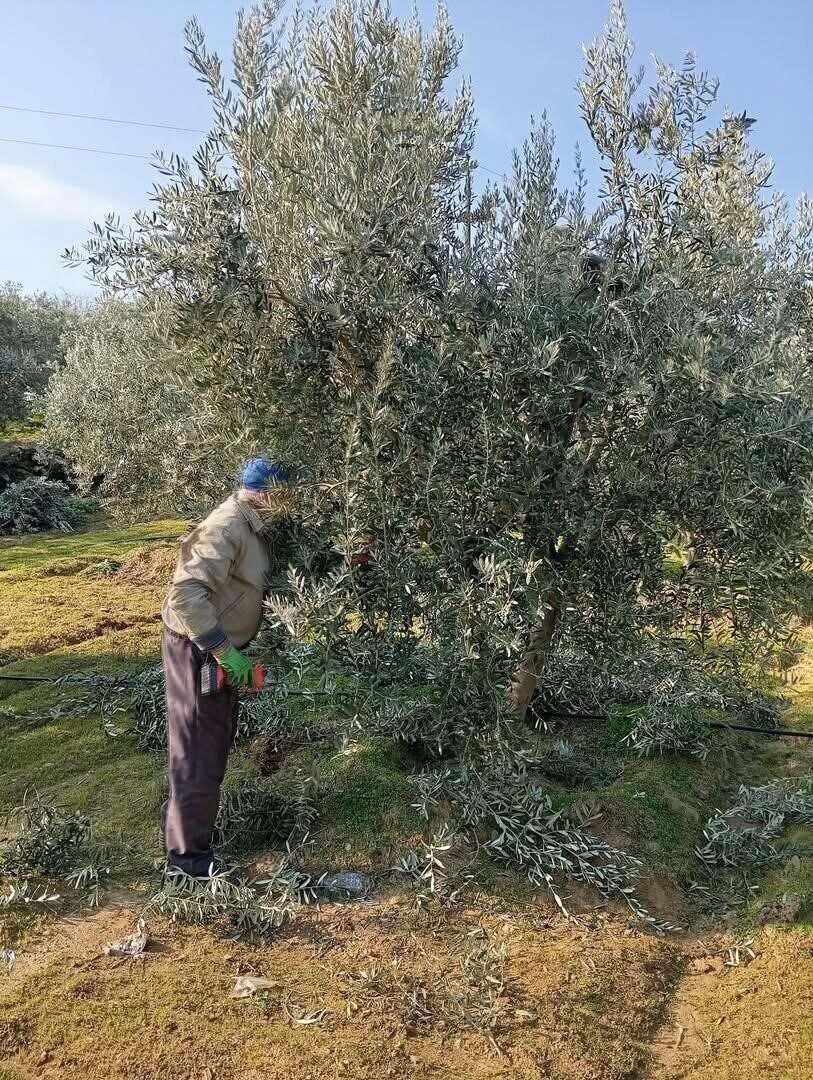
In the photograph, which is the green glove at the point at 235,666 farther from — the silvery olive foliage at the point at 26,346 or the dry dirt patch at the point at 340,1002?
the silvery olive foliage at the point at 26,346

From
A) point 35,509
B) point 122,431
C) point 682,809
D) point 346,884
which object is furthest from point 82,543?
point 682,809

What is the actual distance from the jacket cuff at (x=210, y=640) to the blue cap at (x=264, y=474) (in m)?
0.86

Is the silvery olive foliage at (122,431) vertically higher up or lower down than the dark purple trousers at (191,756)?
higher up

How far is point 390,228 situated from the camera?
4641 mm

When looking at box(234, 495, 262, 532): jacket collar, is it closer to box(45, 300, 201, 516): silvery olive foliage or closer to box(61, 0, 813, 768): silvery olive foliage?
box(61, 0, 813, 768): silvery olive foliage

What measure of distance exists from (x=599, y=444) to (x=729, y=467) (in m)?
0.80

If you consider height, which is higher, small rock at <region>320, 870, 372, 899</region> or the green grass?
small rock at <region>320, 870, 372, 899</region>

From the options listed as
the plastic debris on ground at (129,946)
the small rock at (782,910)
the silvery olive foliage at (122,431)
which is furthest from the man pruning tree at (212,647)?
the silvery olive foliage at (122,431)

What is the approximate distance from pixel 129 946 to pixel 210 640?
5.49ft

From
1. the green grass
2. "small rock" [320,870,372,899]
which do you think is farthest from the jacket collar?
the green grass

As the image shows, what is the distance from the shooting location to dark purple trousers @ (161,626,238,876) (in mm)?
4891

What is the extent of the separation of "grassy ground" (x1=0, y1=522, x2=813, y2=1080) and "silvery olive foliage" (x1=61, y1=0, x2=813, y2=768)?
105 centimetres

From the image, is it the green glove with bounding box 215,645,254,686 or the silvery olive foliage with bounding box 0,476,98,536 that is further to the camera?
the silvery olive foliage with bounding box 0,476,98,536

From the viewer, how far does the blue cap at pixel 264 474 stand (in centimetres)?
484
